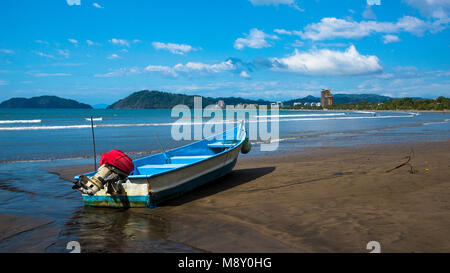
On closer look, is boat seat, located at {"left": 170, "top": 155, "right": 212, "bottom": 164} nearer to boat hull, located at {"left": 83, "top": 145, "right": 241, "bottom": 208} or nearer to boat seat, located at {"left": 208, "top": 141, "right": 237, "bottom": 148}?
boat seat, located at {"left": 208, "top": 141, "right": 237, "bottom": 148}

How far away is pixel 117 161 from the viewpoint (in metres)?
6.89

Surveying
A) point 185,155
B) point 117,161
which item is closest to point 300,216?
point 117,161

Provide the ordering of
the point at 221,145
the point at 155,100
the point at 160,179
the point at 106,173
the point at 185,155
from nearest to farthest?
the point at 106,173 → the point at 160,179 → the point at 185,155 → the point at 221,145 → the point at 155,100

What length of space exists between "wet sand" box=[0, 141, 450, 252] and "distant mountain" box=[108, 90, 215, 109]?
509 ft

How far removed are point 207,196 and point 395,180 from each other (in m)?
5.14

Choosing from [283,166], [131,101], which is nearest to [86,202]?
[283,166]

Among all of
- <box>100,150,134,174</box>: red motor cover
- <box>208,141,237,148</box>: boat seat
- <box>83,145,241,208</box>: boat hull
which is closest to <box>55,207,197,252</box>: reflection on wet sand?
<box>83,145,241,208</box>: boat hull

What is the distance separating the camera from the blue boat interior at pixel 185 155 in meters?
8.69

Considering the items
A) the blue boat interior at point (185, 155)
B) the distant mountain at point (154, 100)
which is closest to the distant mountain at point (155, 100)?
the distant mountain at point (154, 100)

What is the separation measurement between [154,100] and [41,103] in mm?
64763

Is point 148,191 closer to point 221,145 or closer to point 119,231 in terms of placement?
point 119,231
